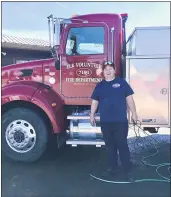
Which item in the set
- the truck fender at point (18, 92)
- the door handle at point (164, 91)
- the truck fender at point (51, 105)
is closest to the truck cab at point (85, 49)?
the truck fender at point (51, 105)

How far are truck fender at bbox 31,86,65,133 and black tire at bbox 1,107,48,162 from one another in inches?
7.7

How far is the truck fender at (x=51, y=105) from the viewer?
13.4ft

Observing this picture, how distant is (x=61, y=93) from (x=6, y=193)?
181 centimetres

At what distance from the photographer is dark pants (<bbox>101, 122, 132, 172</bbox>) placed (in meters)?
3.60

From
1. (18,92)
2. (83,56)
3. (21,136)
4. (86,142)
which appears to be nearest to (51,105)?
(18,92)

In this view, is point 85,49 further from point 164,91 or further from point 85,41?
point 164,91

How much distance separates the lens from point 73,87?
4.35 metres

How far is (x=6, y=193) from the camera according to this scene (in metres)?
3.35

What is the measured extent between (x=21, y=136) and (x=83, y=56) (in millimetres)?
1670

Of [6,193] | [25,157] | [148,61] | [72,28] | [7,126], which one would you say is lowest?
[6,193]

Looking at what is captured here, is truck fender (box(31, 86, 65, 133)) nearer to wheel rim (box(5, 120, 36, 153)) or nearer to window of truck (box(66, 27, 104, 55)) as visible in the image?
wheel rim (box(5, 120, 36, 153))

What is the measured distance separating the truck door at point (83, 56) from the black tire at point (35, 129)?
731 millimetres

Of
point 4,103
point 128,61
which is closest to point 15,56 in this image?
point 4,103

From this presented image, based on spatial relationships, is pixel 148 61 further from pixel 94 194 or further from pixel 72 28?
pixel 94 194
